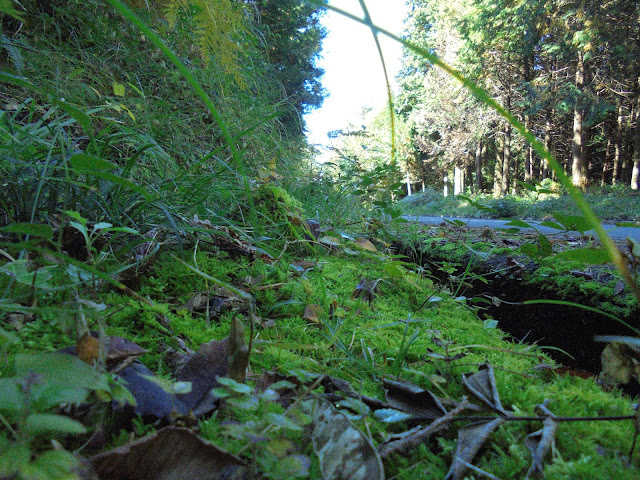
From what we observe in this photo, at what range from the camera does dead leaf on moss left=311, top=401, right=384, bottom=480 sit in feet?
1.61

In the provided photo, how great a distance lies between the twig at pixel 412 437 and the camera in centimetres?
55

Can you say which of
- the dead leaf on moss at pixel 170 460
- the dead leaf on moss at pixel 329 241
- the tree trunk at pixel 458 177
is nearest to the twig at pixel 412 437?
the dead leaf on moss at pixel 170 460

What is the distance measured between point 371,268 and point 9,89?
78.7 inches

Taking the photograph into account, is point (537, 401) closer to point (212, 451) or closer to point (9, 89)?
point (212, 451)

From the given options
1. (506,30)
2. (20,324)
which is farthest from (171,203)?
(506,30)

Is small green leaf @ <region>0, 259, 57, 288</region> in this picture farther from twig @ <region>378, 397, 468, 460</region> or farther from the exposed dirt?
the exposed dirt

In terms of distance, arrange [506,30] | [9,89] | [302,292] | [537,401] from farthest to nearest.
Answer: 1. [506,30]
2. [9,89]
3. [302,292]
4. [537,401]

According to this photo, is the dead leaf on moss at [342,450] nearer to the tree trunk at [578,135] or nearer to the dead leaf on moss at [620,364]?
the dead leaf on moss at [620,364]

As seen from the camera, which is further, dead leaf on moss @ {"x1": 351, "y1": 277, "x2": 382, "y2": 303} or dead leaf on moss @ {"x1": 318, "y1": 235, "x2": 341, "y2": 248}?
dead leaf on moss @ {"x1": 318, "y1": 235, "x2": 341, "y2": 248}

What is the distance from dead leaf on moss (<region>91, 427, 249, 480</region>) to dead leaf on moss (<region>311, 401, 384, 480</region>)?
0.12 meters

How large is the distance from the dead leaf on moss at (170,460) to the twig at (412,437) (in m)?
0.21

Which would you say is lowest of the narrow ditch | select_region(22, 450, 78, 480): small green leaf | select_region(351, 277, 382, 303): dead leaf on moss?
the narrow ditch

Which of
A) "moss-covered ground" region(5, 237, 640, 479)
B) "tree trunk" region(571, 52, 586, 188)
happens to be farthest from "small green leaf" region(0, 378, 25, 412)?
"tree trunk" region(571, 52, 586, 188)

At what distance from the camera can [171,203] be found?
146 centimetres
